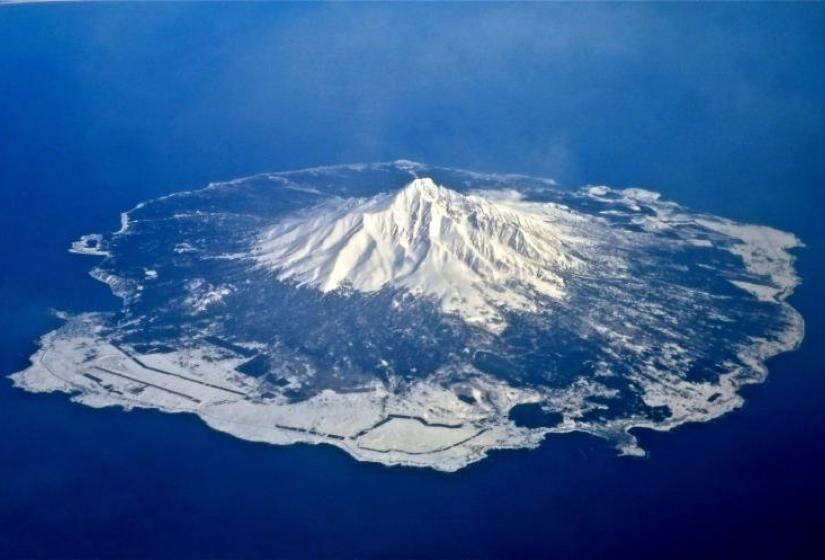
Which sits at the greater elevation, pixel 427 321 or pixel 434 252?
pixel 434 252

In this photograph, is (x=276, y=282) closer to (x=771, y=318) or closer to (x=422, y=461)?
(x=422, y=461)

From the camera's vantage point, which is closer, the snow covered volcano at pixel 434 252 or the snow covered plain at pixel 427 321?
the snow covered plain at pixel 427 321

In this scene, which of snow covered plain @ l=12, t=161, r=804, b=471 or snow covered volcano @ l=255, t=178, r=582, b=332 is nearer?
snow covered plain @ l=12, t=161, r=804, b=471

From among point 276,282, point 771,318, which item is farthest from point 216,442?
point 771,318

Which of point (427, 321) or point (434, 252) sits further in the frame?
point (434, 252)
